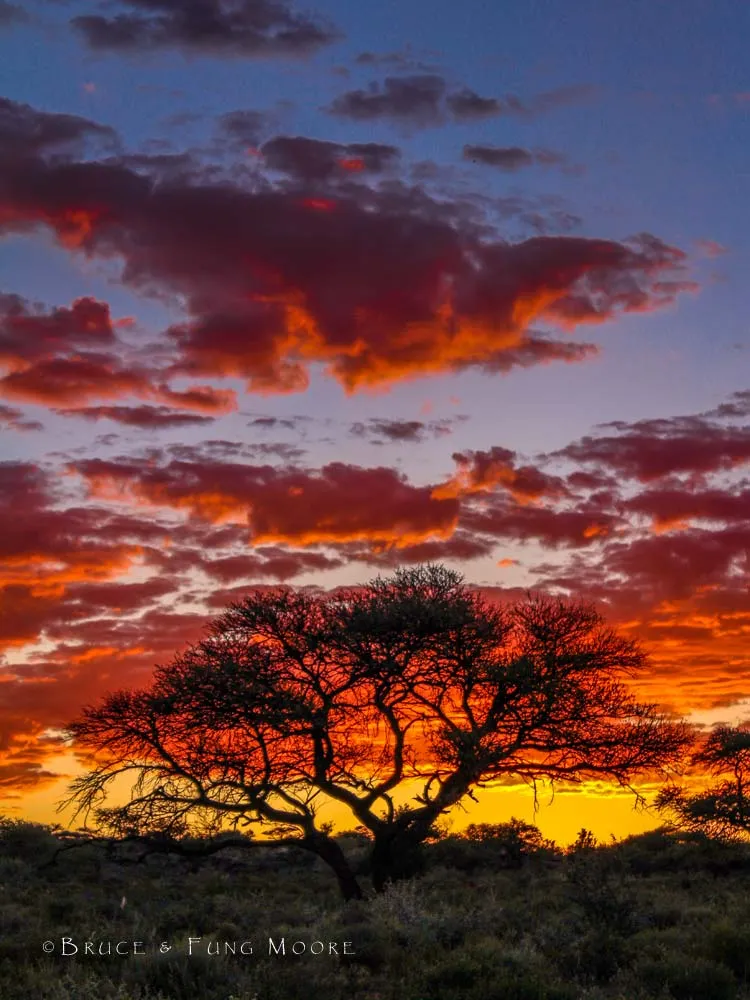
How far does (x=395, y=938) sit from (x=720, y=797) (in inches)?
940

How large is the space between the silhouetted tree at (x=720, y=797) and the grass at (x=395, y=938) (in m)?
4.42

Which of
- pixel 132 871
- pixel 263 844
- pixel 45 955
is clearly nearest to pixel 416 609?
pixel 263 844

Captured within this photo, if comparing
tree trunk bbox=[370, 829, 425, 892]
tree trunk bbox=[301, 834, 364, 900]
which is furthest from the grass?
tree trunk bbox=[370, 829, 425, 892]

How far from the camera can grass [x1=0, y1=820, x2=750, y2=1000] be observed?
14.7m

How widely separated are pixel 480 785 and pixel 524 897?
3134 millimetres

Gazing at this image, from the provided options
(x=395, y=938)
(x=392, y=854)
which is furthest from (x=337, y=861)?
(x=395, y=938)

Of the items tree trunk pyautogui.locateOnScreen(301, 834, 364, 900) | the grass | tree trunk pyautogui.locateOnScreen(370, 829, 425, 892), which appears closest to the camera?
the grass

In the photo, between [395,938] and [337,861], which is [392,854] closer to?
[337,861]

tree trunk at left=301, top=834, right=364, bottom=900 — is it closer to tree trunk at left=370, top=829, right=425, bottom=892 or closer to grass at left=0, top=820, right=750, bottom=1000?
grass at left=0, top=820, right=750, bottom=1000

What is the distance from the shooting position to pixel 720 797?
1539 inches

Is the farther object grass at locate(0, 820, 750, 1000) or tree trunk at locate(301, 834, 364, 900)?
tree trunk at locate(301, 834, 364, 900)

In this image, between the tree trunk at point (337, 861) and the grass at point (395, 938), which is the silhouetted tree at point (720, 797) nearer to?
the grass at point (395, 938)

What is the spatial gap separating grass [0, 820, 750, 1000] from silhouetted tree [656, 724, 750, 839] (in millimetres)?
4419

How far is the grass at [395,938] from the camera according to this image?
14727 mm
